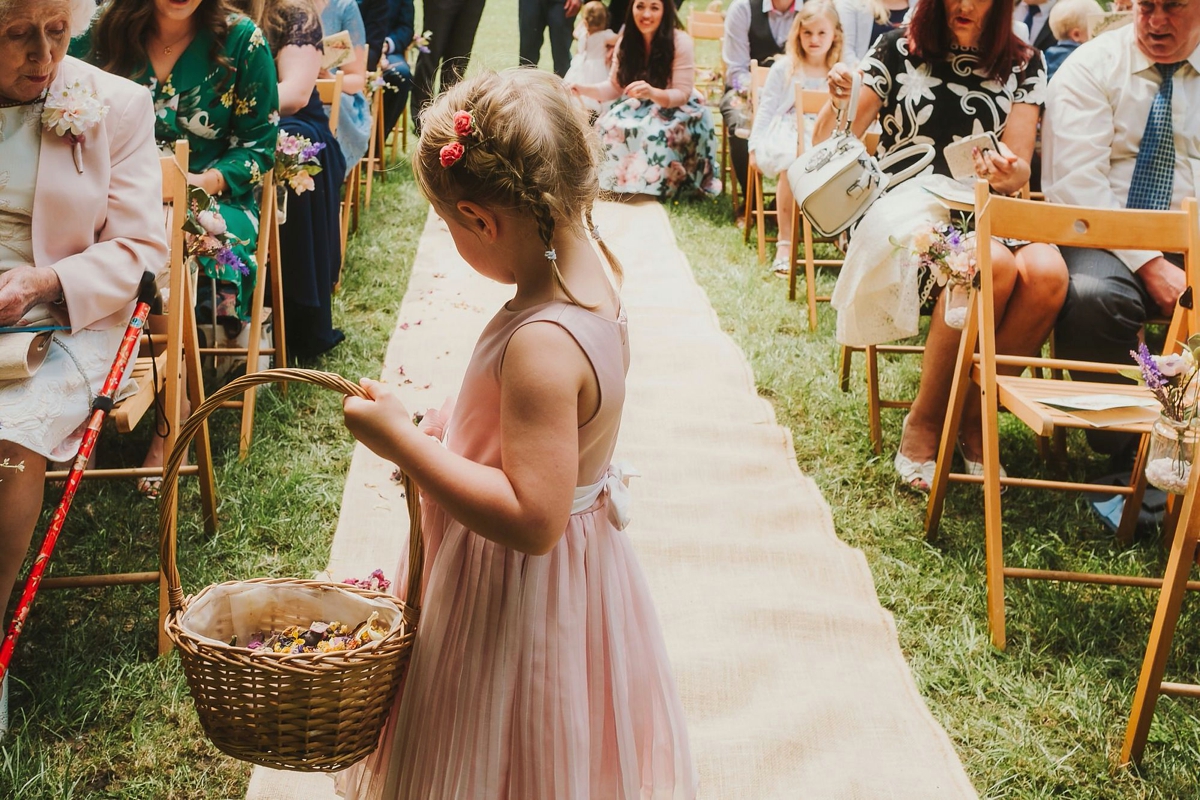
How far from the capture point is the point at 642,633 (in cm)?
174

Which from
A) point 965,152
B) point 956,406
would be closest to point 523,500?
point 956,406

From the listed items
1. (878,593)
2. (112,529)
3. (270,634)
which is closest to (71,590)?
(112,529)

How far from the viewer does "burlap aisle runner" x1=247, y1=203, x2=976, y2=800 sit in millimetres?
2379

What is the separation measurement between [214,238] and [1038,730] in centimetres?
262

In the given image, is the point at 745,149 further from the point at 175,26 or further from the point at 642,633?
the point at 642,633

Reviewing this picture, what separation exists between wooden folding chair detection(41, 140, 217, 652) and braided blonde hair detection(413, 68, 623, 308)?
4.75ft

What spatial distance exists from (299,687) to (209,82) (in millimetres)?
2657

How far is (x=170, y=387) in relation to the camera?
8.93 ft

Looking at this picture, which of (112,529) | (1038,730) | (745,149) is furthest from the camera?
(745,149)

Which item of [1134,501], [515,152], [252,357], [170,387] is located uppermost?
[515,152]

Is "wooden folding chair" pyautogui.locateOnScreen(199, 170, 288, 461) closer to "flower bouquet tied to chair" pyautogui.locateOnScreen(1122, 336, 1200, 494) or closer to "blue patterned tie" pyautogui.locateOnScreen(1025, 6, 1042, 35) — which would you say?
"flower bouquet tied to chair" pyautogui.locateOnScreen(1122, 336, 1200, 494)

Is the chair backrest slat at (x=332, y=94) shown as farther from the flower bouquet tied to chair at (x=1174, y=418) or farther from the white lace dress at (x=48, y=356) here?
the flower bouquet tied to chair at (x=1174, y=418)

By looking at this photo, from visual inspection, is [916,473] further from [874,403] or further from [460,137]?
[460,137]

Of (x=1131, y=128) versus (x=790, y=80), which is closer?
(x=1131, y=128)
